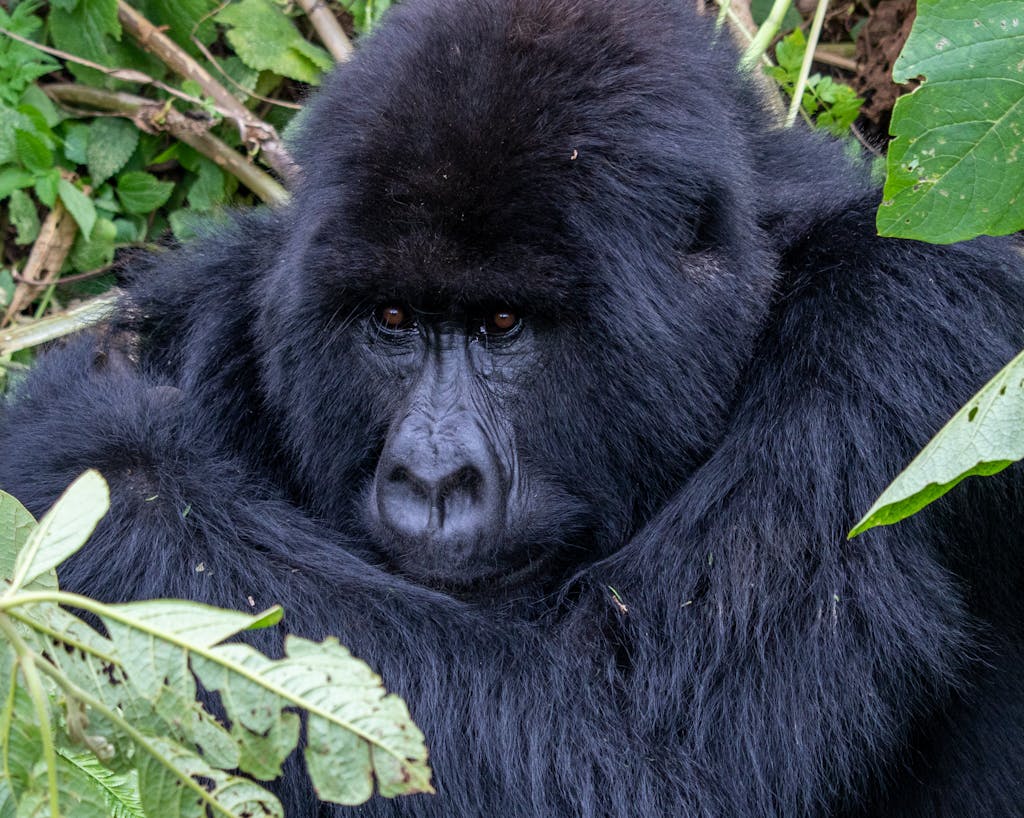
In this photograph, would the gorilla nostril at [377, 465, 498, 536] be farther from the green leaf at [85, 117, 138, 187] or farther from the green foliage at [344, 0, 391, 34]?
the green leaf at [85, 117, 138, 187]

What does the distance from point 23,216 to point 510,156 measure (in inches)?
110

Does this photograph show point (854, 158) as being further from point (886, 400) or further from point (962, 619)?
point (962, 619)

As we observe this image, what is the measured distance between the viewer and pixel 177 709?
1945 mm

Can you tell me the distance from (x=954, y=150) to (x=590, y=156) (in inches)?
38.5

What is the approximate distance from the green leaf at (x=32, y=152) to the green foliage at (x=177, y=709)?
3.40 m

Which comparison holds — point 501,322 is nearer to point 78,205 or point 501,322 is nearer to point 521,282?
point 521,282

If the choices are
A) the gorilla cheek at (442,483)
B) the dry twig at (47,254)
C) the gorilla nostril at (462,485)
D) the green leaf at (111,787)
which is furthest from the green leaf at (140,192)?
the green leaf at (111,787)

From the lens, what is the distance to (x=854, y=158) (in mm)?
4004

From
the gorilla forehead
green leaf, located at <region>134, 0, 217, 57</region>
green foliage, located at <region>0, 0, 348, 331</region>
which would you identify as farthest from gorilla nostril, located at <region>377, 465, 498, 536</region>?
green leaf, located at <region>134, 0, 217, 57</region>

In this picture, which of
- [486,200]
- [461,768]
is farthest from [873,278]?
[461,768]

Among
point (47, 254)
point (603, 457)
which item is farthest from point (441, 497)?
point (47, 254)

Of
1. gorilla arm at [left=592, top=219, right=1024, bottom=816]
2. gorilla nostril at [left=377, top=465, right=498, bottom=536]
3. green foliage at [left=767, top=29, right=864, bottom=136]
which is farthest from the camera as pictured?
green foliage at [left=767, top=29, right=864, bottom=136]

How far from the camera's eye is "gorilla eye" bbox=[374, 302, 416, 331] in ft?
11.0

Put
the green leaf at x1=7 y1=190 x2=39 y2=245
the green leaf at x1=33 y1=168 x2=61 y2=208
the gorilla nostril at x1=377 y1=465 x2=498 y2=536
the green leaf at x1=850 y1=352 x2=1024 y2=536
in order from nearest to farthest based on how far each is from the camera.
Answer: the green leaf at x1=850 y1=352 x2=1024 y2=536 < the gorilla nostril at x1=377 y1=465 x2=498 y2=536 < the green leaf at x1=33 y1=168 x2=61 y2=208 < the green leaf at x1=7 y1=190 x2=39 y2=245
